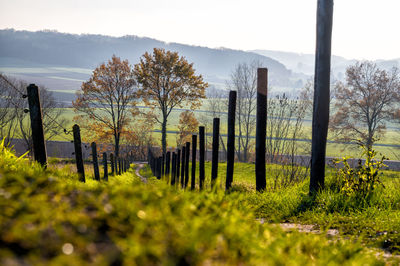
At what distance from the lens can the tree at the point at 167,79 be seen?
37188 mm

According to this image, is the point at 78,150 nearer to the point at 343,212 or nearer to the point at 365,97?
the point at 343,212

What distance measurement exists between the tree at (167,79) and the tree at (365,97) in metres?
16.1

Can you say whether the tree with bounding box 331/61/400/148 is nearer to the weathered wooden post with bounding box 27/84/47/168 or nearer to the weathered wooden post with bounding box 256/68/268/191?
the weathered wooden post with bounding box 256/68/268/191

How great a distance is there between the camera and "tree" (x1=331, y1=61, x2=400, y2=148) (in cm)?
3588

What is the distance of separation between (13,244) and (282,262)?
174 centimetres

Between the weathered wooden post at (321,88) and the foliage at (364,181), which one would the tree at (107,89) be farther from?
the foliage at (364,181)

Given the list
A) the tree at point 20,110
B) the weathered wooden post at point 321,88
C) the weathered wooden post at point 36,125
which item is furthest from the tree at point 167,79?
the weathered wooden post at point 321,88

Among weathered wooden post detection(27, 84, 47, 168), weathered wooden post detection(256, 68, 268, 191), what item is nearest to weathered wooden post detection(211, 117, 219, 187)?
weathered wooden post detection(256, 68, 268, 191)

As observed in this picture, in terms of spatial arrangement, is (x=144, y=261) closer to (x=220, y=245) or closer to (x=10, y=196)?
(x=220, y=245)

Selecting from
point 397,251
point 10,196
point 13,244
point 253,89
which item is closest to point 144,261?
point 13,244

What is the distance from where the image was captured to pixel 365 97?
120 ft

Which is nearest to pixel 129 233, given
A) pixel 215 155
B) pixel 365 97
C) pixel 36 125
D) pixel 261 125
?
pixel 261 125

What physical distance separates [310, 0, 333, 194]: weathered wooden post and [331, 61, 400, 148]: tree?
31037 millimetres

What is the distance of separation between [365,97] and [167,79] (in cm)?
2260
